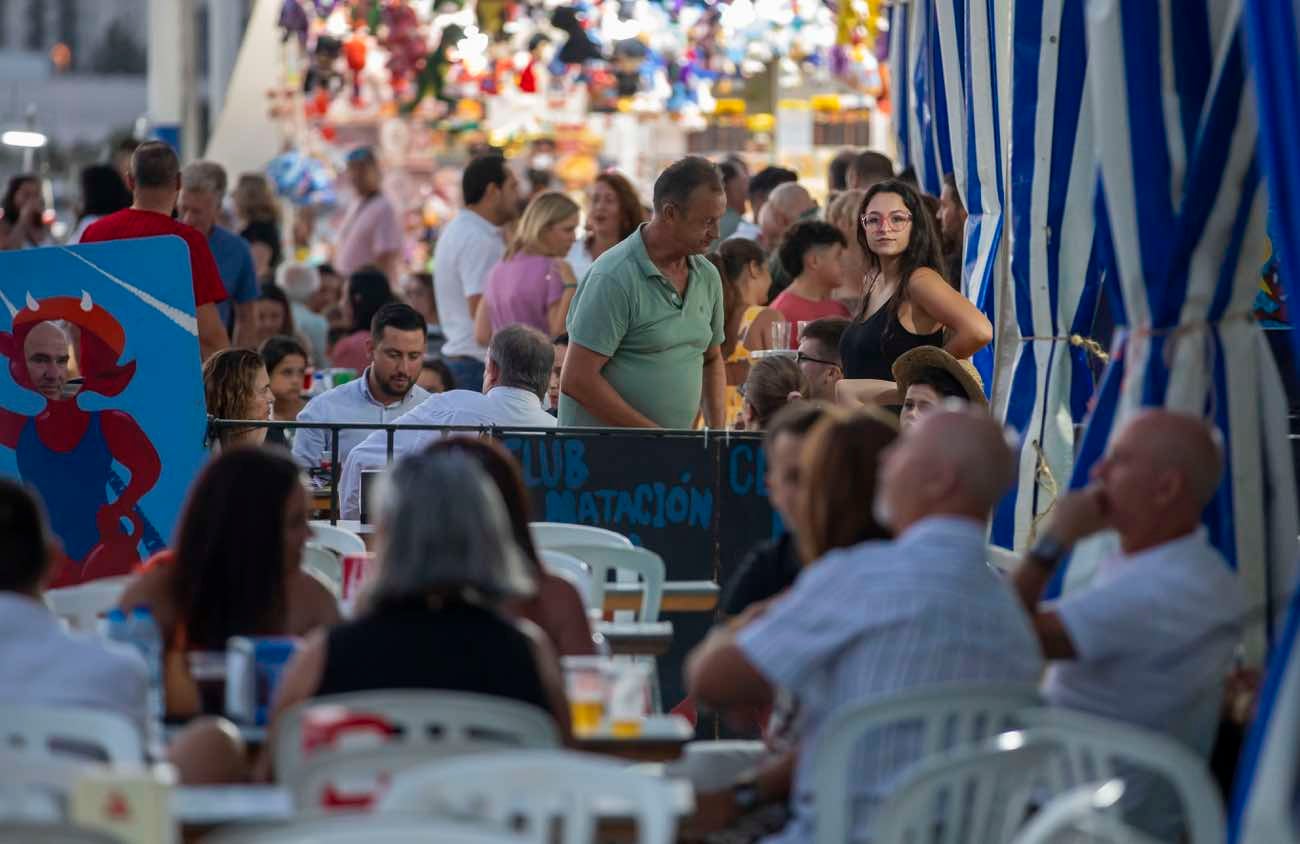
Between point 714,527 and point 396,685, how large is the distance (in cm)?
296

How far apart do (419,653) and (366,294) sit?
6.94 m

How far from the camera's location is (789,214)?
9.99 meters

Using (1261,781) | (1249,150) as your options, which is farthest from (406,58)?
(1261,781)

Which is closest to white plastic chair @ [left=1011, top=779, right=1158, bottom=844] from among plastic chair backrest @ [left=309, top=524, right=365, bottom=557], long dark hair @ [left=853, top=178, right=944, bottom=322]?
plastic chair backrest @ [left=309, top=524, right=365, bottom=557]

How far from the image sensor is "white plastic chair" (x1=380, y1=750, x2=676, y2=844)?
2.75 metres

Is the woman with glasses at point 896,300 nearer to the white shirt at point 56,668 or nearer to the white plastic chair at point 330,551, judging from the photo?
the white plastic chair at point 330,551

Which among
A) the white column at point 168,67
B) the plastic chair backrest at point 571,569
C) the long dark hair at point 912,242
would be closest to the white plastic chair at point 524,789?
the plastic chair backrest at point 571,569

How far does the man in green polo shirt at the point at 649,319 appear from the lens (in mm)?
6375

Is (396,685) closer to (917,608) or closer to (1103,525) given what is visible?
(917,608)

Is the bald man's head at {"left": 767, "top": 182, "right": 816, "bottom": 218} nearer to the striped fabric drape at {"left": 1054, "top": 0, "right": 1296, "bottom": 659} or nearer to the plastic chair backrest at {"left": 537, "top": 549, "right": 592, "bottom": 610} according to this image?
→ the plastic chair backrest at {"left": 537, "top": 549, "right": 592, "bottom": 610}

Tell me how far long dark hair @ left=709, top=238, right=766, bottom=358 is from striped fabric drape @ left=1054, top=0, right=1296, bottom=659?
4.00 meters

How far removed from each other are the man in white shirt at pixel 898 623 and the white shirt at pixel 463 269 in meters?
6.10

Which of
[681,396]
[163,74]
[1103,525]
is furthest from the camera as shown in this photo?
[163,74]

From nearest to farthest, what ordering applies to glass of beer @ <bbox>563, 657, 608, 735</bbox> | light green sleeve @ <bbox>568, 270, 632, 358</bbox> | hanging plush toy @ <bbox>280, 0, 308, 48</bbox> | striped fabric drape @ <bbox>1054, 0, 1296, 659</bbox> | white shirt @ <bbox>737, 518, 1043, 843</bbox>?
1. white shirt @ <bbox>737, 518, 1043, 843</bbox>
2. glass of beer @ <bbox>563, 657, 608, 735</bbox>
3. striped fabric drape @ <bbox>1054, 0, 1296, 659</bbox>
4. light green sleeve @ <bbox>568, 270, 632, 358</bbox>
5. hanging plush toy @ <bbox>280, 0, 308, 48</bbox>
